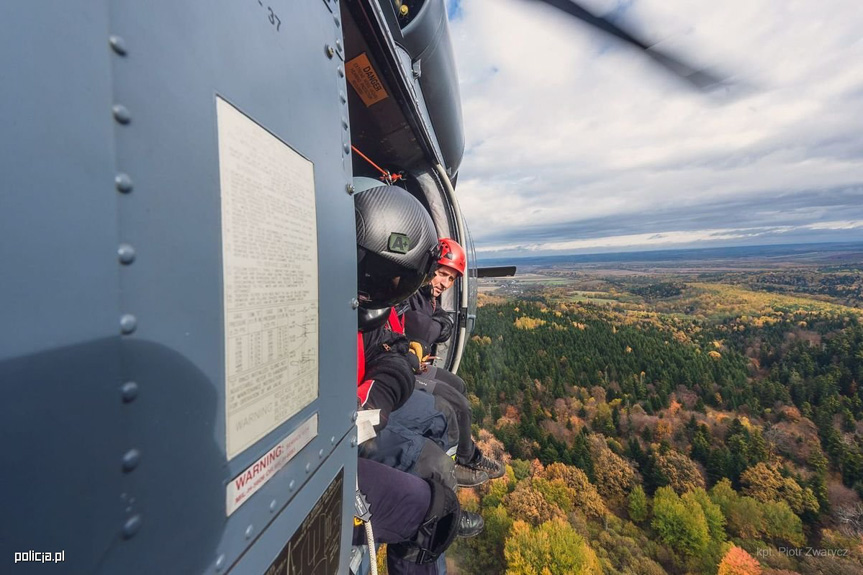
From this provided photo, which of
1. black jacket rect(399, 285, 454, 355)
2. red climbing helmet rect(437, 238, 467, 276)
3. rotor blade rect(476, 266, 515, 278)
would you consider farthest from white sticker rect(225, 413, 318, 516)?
rotor blade rect(476, 266, 515, 278)

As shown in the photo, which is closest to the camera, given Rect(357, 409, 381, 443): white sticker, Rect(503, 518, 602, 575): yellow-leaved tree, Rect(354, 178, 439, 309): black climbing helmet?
Rect(357, 409, 381, 443): white sticker

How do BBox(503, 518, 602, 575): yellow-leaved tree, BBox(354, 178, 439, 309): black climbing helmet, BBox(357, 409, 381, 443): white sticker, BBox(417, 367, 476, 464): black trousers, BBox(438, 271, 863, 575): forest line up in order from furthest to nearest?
BBox(438, 271, 863, 575): forest < BBox(503, 518, 602, 575): yellow-leaved tree < BBox(417, 367, 476, 464): black trousers < BBox(354, 178, 439, 309): black climbing helmet < BBox(357, 409, 381, 443): white sticker

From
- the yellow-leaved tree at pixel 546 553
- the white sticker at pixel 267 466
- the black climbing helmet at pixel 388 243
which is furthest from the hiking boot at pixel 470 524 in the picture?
→ the yellow-leaved tree at pixel 546 553

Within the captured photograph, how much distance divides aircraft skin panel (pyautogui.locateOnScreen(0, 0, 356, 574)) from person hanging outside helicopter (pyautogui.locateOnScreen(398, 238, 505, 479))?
2196mm

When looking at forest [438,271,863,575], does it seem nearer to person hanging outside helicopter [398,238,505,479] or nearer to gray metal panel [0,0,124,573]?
person hanging outside helicopter [398,238,505,479]

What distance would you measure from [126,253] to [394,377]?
4.91 ft

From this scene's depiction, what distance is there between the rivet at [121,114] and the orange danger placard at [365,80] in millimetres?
1512

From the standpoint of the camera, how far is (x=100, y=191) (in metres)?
0.40

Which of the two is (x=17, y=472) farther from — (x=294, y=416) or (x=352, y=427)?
(x=352, y=427)

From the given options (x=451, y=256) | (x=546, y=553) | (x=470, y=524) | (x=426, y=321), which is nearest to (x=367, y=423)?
(x=426, y=321)

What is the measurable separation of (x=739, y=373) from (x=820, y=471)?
9.81 meters

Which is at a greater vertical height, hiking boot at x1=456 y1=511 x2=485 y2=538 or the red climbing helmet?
the red climbing helmet

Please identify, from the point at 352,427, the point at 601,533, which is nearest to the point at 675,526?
the point at 601,533

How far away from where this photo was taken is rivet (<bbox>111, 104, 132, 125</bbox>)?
16.5 inches
